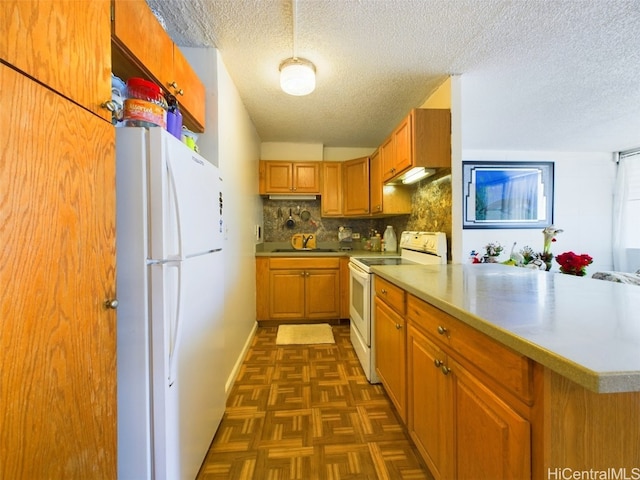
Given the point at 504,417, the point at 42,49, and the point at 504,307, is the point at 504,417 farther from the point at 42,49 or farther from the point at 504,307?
the point at 42,49

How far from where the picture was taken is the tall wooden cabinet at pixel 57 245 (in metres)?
0.56

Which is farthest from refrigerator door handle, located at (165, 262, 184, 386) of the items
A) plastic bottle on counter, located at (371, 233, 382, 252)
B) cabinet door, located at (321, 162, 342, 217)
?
plastic bottle on counter, located at (371, 233, 382, 252)

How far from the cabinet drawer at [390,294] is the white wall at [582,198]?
2.84m

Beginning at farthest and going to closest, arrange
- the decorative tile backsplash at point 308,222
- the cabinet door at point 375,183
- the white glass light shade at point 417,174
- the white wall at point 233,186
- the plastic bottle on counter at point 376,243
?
1. the decorative tile backsplash at point 308,222
2. the plastic bottle on counter at point 376,243
3. the cabinet door at point 375,183
4. the white glass light shade at point 417,174
5. the white wall at point 233,186

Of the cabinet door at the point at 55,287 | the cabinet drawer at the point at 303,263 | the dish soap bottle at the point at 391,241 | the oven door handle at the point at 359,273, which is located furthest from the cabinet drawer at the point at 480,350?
the dish soap bottle at the point at 391,241

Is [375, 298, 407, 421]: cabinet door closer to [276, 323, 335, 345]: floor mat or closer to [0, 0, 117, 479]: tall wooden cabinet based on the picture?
[276, 323, 335, 345]: floor mat

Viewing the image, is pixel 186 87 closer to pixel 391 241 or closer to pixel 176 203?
pixel 176 203

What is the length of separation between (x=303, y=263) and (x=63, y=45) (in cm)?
265

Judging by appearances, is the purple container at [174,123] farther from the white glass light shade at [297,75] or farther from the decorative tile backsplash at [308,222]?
the decorative tile backsplash at [308,222]

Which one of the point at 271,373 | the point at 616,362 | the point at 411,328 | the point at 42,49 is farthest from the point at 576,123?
the point at 42,49

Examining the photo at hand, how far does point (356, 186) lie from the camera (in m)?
3.37

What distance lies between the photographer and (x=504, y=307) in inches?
33.4

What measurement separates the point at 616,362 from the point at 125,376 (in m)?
1.33

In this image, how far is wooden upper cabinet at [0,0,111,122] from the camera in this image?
1.87 feet
